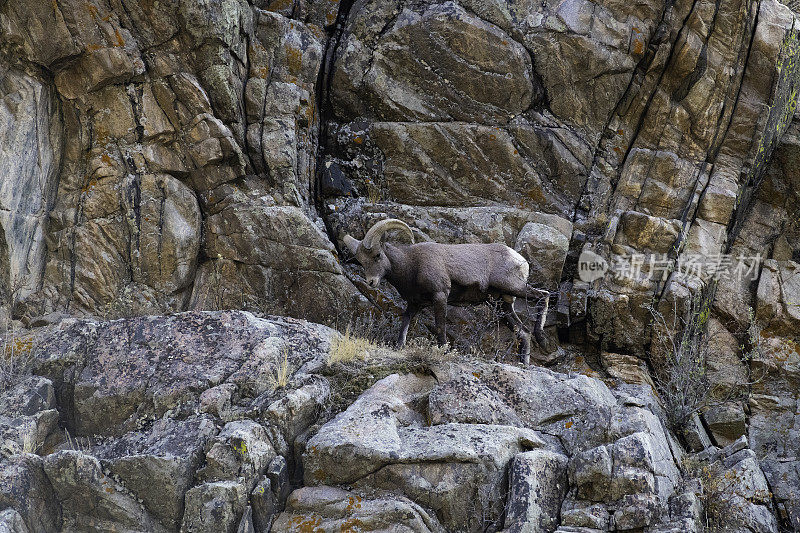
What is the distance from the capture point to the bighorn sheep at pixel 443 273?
34.4 ft

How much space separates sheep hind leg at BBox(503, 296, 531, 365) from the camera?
10602mm

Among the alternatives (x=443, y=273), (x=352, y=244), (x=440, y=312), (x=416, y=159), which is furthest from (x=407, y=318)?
(x=416, y=159)

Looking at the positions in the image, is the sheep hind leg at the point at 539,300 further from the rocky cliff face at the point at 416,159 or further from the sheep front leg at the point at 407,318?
the sheep front leg at the point at 407,318

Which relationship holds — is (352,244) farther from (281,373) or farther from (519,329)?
(281,373)

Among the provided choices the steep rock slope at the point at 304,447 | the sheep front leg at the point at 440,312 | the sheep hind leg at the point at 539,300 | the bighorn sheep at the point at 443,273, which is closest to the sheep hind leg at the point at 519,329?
Answer: the bighorn sheep at the point at 443,273

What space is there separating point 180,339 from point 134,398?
2.80ft

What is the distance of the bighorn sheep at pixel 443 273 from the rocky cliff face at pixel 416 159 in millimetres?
1047

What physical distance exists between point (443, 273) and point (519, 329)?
4.63ft

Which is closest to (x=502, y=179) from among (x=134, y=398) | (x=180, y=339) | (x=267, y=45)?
(x=267, y=45)

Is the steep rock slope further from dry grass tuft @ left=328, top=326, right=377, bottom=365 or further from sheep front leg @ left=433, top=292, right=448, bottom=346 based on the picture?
sheep front leg @ left=433, top=292, right=448, bottom=346

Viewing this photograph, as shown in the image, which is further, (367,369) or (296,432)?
(367,369)

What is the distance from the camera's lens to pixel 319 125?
1294 centimetres

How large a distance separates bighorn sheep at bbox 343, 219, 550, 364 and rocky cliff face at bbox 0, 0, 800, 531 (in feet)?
3.43

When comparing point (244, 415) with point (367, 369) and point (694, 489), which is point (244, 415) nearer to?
point (367, 369)
